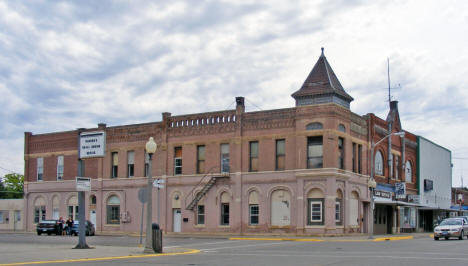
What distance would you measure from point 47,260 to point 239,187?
27.6 meters

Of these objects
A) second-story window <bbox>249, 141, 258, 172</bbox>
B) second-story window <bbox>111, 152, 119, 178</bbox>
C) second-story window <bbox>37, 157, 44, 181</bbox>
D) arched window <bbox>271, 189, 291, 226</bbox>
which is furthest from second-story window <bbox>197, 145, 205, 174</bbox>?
second-story window <bbox>37, 157, 44, 181</bbox>

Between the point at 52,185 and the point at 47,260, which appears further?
the point at 52,185

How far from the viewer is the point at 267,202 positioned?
45500 millimetres

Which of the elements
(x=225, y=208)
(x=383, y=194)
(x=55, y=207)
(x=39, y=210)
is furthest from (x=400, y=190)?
(x=39, y=210)

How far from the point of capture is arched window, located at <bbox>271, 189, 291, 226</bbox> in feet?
147

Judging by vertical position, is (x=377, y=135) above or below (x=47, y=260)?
above

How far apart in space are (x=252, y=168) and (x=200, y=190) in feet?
15.9

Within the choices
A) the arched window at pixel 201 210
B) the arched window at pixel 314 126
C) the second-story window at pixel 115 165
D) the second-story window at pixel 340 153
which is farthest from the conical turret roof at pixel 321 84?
the second-story window at pixel 115 165

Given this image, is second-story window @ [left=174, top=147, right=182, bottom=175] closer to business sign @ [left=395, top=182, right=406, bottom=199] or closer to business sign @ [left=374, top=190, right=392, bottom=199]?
business sign @ [left=374, top=190, right=392, bottom=199]

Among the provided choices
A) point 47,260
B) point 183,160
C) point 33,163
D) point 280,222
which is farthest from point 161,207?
point 47,260

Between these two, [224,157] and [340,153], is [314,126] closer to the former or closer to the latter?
[340,153]

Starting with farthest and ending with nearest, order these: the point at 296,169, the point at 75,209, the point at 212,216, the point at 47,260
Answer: the point at 75,209 → the point at 212,216 → the point at 296,169 → the point at 47,260

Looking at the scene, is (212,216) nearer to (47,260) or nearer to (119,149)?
(119,149)

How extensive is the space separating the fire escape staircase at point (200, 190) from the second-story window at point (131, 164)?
6617 millimetres
